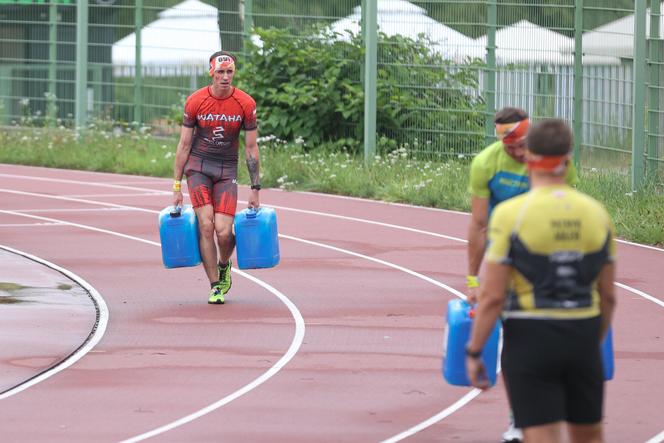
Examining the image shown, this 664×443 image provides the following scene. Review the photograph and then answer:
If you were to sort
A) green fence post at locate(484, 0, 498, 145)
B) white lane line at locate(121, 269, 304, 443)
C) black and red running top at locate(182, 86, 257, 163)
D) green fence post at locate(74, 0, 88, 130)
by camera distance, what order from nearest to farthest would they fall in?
white lane line at locate(121, 269, 304, 443) → black and red running top at locate(182, 86, 257, 163) → green fence post at locate(484, 0, 498, 145) → green fence post at locate(74, 0, 88, 130)

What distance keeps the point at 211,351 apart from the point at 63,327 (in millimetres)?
1533

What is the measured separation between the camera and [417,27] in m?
24.4

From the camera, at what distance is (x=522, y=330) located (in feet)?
19.4

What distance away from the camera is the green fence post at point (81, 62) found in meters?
29.4

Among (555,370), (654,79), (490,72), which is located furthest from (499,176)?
(490,72)

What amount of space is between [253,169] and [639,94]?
8640mm

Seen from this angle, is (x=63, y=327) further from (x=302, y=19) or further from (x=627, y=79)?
(x=302, y=19)

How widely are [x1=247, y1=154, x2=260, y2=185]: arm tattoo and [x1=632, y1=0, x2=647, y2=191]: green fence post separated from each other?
829 centimetres

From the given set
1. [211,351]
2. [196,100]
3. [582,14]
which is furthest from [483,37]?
[211,351]

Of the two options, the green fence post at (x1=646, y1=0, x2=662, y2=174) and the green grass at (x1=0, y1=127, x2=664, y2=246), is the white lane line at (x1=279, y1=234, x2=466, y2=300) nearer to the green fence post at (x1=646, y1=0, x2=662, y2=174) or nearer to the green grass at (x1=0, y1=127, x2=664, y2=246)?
the green grass at (x1=0, y1=127, x2=664, y2=246)

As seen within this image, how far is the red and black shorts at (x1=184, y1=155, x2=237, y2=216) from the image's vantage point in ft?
41.1

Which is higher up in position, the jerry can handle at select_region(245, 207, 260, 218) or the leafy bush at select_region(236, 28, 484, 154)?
the leafy bush at select_region(236, 28, 484, 154)

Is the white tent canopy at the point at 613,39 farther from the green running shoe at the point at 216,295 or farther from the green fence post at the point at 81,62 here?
the green fence post at the point at 81,62

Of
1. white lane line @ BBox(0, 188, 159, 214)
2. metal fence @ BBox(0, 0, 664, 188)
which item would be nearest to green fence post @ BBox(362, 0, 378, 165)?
metal fence @ BBox(0, 0, 664, 188)
